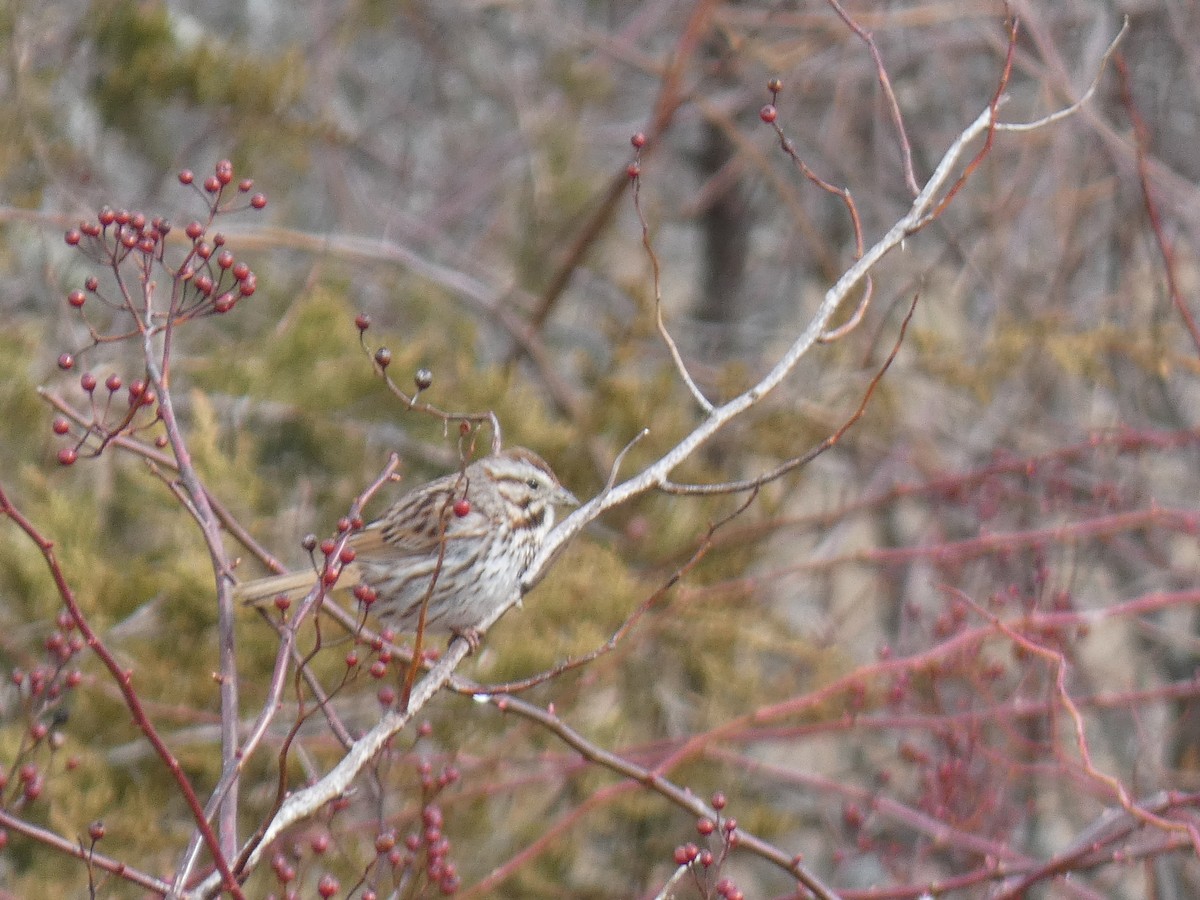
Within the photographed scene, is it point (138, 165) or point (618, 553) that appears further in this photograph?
point (138, 165)

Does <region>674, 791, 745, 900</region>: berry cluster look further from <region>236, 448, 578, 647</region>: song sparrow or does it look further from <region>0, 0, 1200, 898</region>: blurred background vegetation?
<region>236, 448, 578, 647</region>: song sparrow

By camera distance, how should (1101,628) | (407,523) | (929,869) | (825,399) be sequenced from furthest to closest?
(1101,628)
(929,869)
(825,399)
(407,523)

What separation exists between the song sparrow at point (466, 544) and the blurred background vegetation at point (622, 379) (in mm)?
350

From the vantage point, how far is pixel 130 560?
15.6ft

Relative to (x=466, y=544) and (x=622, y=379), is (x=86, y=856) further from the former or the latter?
(x=622, y=379)

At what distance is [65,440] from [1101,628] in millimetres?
6679

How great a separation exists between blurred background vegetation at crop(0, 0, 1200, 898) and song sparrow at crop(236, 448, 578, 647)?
35 cm

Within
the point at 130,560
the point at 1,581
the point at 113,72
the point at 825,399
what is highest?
the point at 825,399

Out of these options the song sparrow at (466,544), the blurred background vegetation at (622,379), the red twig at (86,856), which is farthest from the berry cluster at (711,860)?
the song sparrow at (466,544)

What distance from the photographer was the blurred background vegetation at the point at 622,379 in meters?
4.61

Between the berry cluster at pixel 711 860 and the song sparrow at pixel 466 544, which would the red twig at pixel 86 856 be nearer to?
the berry cluster at pixel 711 860

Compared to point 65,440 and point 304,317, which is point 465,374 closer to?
point 304,317

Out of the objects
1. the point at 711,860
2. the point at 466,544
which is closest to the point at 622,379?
the point at 466,544

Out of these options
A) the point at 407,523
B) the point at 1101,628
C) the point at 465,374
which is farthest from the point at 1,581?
the point at 1101,628
